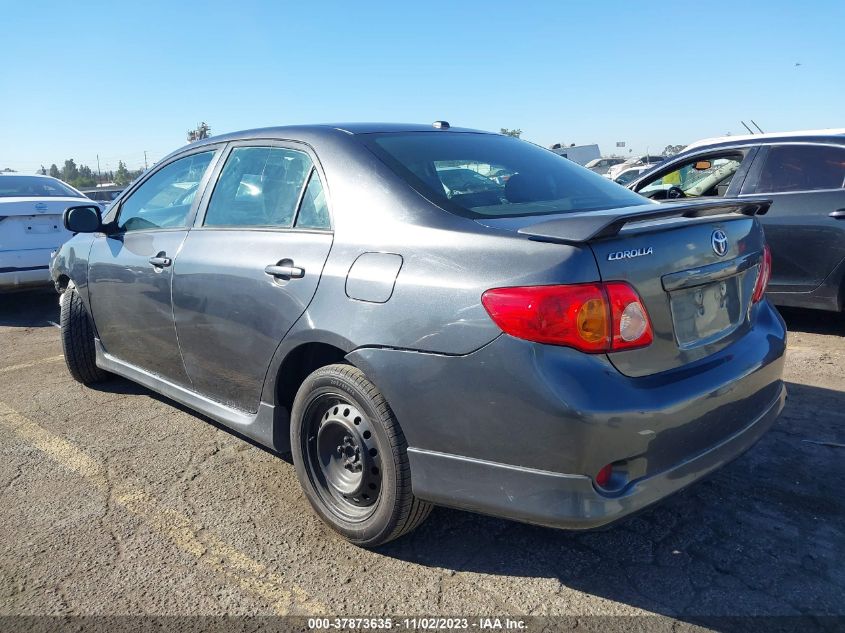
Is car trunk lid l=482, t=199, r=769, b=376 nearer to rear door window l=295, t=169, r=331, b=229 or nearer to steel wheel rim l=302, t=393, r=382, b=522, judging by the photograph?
rear door window l=295, t=169, r=331, b=229

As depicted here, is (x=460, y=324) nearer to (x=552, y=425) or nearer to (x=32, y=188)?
(x=552, y=425)

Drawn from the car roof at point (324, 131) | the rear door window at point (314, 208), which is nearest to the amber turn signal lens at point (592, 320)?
the rear door window at point (314, 208)

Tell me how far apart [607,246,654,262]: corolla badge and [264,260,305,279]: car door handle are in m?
1.23

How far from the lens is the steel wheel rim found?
2.54 m

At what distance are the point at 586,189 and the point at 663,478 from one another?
1.42 m

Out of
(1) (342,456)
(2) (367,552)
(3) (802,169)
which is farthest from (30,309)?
(3) (802,169)

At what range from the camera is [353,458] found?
2.64 metres

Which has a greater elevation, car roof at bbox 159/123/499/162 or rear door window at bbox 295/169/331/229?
car roof at bbox 159/123/499/162

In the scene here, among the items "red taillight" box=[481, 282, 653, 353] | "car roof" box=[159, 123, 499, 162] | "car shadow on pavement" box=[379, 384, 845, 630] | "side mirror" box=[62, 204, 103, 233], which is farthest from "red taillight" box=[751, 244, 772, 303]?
"side mirror" box=[62, 204, 103, 233]

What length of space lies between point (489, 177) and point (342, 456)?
1.32 meters

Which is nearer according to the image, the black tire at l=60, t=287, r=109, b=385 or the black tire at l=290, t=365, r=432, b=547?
the black tire at l=290, t=365, r=432, b=547

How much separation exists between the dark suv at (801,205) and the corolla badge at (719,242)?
8.17ft

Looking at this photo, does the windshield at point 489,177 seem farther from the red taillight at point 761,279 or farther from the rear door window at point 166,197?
the rear door window at point 166,197

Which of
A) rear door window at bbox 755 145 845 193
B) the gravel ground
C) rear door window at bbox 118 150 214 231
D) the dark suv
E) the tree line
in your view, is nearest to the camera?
the gravel ground
